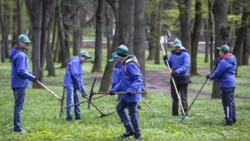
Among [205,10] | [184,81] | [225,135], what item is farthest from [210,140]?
[205,10]

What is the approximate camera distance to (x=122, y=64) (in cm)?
1048

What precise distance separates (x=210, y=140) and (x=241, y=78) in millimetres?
25143

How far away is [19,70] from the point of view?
35.2ft

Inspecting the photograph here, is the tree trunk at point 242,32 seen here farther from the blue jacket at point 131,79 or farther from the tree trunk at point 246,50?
the blue jacket at point 131,79

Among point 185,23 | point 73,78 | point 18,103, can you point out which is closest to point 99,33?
point 185,23

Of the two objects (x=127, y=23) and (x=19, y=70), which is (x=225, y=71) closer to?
(x=19, y=70)

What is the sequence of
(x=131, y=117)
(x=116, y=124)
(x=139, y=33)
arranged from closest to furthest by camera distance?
1. (x=131, y=117)
2. (x=116, y=124)
3. (x=139, y=33)

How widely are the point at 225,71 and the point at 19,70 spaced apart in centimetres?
523

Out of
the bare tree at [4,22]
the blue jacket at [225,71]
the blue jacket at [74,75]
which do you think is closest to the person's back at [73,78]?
the blue jacket at [74,75]

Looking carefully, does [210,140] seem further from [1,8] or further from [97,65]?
[1,8]

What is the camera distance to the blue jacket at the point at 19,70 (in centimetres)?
1074

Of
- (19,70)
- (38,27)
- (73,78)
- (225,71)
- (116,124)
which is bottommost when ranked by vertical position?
(116,124)

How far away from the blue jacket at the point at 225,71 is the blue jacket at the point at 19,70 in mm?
4750

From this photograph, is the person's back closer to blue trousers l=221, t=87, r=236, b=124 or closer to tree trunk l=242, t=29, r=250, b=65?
blue trousers l=221, t=87, r=236, b=124
